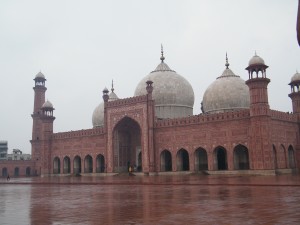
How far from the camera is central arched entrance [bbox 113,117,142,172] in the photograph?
2689 centimetres

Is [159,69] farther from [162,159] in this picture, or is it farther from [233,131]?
[233,131]

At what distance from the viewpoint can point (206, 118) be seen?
72.9 feet

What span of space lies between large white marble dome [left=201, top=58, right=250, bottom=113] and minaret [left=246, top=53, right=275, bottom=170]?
5.64 m

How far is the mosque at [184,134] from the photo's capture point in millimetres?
20047

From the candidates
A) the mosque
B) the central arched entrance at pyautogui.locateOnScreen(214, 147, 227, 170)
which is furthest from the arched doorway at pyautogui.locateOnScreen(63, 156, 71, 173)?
the central arched entrance at pyautogui.locateOnScreen(214, 147, 227, 170)

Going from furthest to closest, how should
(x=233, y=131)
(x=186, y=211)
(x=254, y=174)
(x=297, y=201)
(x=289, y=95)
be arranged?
(x=289, y=95), (x=233, y=131), (x=254, y=174), (x=297, y=201), (x=186, y=211)

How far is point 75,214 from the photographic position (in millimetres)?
5883

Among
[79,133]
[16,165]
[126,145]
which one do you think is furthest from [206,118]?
[16,165]

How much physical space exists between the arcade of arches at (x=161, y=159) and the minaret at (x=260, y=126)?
4.45 feet

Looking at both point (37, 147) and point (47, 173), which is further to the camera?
point (37, 147)

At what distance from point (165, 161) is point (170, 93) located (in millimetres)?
5708

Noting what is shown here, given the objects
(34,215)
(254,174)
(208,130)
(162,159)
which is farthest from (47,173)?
(34,215)

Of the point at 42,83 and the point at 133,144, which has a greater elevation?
the point at 42,83

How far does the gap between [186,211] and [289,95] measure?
1975 cm
